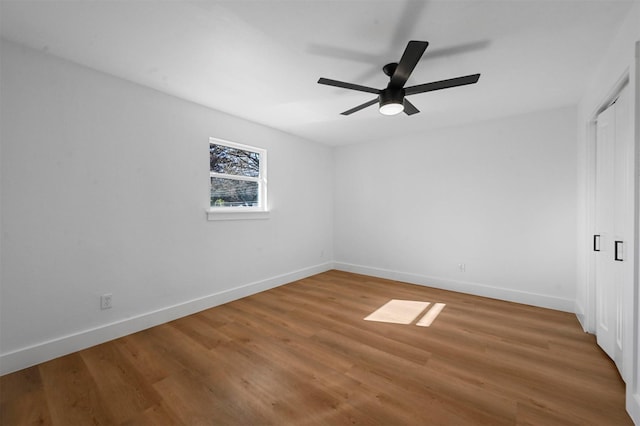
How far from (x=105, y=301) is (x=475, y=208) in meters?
4.63

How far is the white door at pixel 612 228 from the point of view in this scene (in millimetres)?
1847

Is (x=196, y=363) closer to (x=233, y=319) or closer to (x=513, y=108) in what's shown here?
(x=233, y=319)

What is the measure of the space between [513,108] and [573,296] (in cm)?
243

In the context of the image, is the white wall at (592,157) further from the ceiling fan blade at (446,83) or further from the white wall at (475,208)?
the ceiling fan blade at (446,83)

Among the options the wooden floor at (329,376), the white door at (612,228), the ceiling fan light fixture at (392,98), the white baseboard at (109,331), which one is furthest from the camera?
the ceiling fan light fixture at (392,98)

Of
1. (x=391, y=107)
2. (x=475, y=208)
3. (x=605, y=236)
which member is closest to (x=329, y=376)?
(x=391, y=107)

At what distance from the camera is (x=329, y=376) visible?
6.43 feet

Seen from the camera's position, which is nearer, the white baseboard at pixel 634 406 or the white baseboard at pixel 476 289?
the white baseboard at pixel 634 406

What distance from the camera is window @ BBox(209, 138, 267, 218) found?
348 cm

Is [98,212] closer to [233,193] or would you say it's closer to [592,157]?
[233,193]

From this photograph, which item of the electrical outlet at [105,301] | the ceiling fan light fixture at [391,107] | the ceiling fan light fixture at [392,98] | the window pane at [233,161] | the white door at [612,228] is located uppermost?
the ceiling fan light fixture at [392,98]

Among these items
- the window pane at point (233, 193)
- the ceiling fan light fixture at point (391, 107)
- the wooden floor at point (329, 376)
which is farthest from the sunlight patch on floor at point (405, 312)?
the window pane at point (233, 193)

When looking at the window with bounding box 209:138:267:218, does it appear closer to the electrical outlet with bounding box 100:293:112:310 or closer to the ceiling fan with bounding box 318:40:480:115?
the electrical outlet with bounding box 100:293:112:310

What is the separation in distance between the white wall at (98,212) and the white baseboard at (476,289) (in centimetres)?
238
